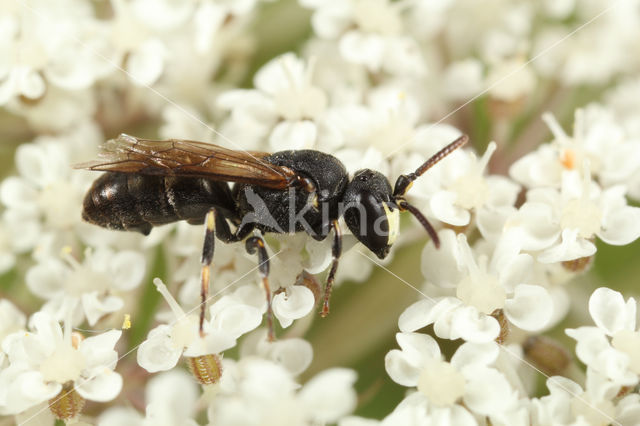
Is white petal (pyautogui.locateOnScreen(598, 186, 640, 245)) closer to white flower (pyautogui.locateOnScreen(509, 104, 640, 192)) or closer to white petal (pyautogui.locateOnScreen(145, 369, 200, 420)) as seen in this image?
white flower (pyautogui.locateOnScreen(509, 104, 640, 192))

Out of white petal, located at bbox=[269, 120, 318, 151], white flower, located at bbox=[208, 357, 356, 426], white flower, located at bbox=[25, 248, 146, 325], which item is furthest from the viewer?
white petal, located at bbox=[269, 120, 318, 151]

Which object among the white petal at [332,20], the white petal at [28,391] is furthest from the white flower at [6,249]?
the white petal at [332,20]

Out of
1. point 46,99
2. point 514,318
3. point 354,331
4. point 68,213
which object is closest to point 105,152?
point 68,213

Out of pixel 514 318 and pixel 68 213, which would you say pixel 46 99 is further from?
pixel 514 318

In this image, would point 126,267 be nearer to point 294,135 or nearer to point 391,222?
point 294,135

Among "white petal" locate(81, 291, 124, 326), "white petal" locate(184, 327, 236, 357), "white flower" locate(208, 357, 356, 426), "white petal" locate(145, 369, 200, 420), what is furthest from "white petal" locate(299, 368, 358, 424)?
"white petal" locate(81, 291, 124, 326)

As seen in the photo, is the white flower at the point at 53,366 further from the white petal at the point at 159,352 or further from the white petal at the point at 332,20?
the white petal at the point at 332,20

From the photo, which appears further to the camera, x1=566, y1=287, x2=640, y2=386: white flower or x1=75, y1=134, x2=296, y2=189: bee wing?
x1=75, y1=134, x2=296, y2=189: bee wing
